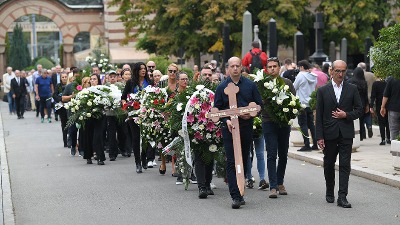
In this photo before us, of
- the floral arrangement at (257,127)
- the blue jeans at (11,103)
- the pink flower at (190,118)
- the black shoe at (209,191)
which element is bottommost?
the blue jeans at (11,103)

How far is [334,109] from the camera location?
43.5 ft

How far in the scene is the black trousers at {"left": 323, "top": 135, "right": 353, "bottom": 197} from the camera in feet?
43.0

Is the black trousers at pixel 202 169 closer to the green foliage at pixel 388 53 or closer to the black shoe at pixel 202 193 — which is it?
the black shoe at pixel 202 193

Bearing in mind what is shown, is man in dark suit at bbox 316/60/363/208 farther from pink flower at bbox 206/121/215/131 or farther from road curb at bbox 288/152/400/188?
road curb at bbox 288/152/400/188

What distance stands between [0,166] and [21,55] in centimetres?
5261

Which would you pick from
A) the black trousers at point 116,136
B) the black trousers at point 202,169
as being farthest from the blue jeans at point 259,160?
the black trousers at point 116,136

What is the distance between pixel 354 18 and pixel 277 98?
33.7m

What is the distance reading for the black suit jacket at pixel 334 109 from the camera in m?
13.2

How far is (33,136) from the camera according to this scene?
29.2m

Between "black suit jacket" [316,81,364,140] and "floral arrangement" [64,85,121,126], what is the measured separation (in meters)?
7.58

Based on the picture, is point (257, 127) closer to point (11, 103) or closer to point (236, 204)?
point (236, 204)

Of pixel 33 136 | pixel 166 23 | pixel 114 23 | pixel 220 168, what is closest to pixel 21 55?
pixel 114 23

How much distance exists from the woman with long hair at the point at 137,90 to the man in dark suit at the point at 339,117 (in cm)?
556

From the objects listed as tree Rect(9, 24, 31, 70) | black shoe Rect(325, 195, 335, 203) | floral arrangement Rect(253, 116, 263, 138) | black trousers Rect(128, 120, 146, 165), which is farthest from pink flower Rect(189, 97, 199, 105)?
tree Rect(9, 24, 31, 70)
